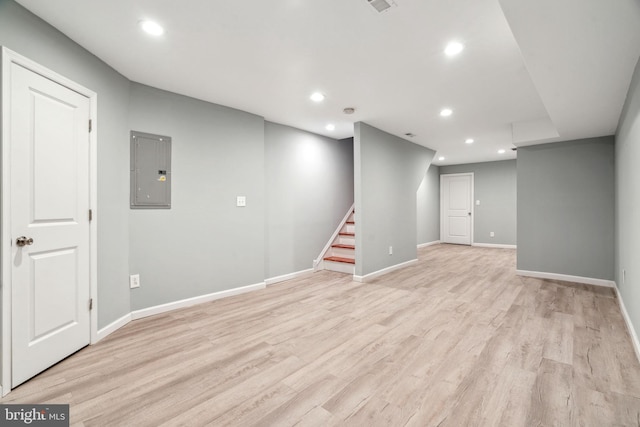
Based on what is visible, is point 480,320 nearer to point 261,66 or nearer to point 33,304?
point 261,66

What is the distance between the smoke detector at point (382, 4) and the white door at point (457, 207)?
24.9ft

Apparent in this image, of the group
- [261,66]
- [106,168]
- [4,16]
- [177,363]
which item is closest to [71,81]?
[4,16]

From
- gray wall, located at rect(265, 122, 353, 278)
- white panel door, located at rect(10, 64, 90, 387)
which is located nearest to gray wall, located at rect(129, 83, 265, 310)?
gray wall, located at rect(265, 122, 353, 278)

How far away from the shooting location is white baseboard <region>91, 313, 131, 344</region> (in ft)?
8.15

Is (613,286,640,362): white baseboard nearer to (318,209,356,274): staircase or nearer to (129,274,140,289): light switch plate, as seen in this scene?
(318,209,356,274): staircase

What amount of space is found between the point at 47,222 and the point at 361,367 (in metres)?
2.47

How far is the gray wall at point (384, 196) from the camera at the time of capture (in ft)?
14.4

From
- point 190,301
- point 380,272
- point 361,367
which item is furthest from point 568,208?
point 190,301

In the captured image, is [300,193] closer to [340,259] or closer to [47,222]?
[340,259]

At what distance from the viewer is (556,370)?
1956 millimetres

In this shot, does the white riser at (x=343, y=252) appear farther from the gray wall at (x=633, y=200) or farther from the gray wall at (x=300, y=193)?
the gray wall at (x=633, y=200)

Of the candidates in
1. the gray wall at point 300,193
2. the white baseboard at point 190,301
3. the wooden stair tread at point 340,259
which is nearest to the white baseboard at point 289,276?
the gray wall at point 300,193

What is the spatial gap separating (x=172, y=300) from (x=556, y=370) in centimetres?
351

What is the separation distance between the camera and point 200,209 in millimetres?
3393
